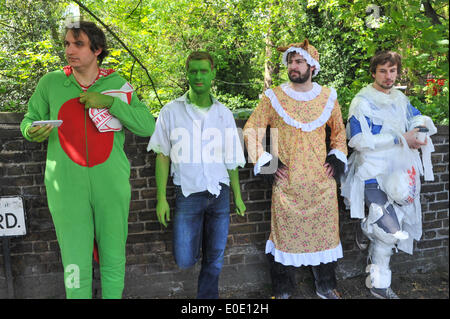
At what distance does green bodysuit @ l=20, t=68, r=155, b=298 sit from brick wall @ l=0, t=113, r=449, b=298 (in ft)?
1.86

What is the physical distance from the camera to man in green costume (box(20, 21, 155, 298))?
2.15 meters

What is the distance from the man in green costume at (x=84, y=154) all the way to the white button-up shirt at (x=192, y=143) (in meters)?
0.22


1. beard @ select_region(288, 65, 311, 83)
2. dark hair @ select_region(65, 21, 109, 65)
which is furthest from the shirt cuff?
dark hair @ select_region(65, 21, 109, 65)

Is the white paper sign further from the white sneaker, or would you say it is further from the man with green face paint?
the white sneaker

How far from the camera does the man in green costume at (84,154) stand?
7.05 ft

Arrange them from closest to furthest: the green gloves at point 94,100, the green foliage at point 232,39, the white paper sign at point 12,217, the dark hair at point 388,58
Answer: the green gloves at point 94,100 < the white paper sign at point 12,217 < the dark hair at point 388,58 < the green foliage at point 232,39

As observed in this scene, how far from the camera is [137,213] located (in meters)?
2.86

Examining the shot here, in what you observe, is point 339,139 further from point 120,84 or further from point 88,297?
point 88,297

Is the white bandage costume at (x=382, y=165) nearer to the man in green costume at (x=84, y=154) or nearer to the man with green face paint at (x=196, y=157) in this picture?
the man with green face paint at (x=196, y=157)

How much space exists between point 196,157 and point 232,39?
218 inches

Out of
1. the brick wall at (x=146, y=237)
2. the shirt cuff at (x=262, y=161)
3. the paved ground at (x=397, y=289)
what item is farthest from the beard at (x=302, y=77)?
the paved ground at (x=397, y=289)

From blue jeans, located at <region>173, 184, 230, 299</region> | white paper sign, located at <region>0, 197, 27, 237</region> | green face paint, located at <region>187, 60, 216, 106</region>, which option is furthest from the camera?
white paper sign, located at <region>0, 197, 27, 237</region>

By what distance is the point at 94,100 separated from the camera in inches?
83.2

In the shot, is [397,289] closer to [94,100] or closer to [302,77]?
[302,77]
